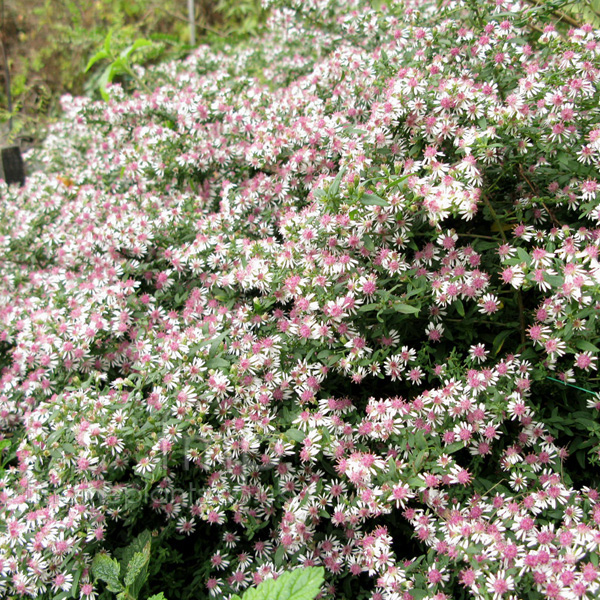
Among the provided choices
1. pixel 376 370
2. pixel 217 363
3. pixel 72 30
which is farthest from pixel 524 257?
pixel 72 30

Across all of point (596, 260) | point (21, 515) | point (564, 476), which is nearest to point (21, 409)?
point (21, 515)

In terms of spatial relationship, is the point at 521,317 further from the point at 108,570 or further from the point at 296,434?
the point at 108,570

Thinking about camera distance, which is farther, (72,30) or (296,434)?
(72,30)

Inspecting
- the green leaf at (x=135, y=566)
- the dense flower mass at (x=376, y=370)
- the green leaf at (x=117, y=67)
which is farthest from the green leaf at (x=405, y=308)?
the green leaf at (x=117, y=67)

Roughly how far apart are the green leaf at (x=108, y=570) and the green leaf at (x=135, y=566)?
5 cm

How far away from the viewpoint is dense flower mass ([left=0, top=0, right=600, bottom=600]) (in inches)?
65.7

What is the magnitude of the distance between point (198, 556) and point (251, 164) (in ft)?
5.67

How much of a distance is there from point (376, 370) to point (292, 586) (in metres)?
0.73

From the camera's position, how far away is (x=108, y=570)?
1.78 meters

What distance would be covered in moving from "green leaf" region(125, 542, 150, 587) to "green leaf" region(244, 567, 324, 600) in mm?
388

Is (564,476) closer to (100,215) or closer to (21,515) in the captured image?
(21,515)

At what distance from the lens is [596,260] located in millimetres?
1637

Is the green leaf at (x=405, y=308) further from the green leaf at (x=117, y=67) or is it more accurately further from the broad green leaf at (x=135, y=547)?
the green leaf at (x=117, y=67)

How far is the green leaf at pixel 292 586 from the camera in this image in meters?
1.49
